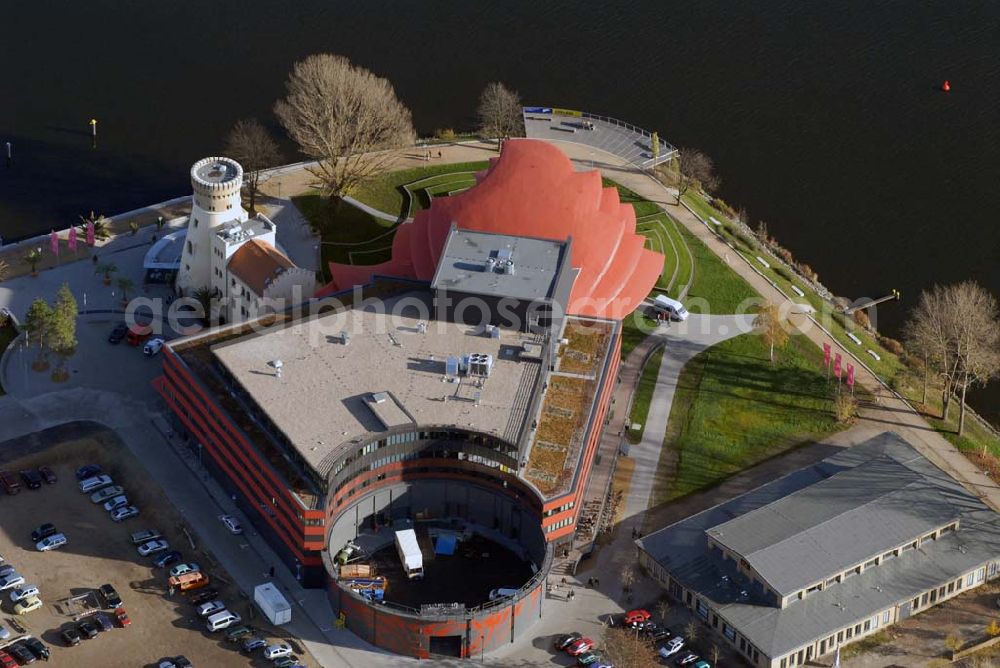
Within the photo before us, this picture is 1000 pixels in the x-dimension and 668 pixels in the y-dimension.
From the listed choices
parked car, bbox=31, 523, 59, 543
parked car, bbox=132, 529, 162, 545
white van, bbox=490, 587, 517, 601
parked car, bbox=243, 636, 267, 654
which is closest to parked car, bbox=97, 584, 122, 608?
parked car, bbox=132, 529, 162, 545

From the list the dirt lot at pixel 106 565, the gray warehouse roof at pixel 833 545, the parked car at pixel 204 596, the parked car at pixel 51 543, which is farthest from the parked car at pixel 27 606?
the gray warehouse roof at pixel 833 545

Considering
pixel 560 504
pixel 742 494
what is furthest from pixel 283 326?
pixel 742 494

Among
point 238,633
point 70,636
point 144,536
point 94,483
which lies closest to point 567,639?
point 238,633

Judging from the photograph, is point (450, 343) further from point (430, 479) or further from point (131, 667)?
point (131, 667)

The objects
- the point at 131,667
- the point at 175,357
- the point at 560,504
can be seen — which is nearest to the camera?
the point at 131,667

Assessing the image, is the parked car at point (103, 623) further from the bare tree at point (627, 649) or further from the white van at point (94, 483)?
the bare tree at point (627, 649)

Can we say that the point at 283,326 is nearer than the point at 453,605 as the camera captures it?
No

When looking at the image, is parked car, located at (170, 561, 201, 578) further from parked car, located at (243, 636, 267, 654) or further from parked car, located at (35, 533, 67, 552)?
parked car, located at (35, 533, 67, 552)

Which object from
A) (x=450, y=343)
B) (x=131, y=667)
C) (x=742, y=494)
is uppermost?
(x=450, y=343)
